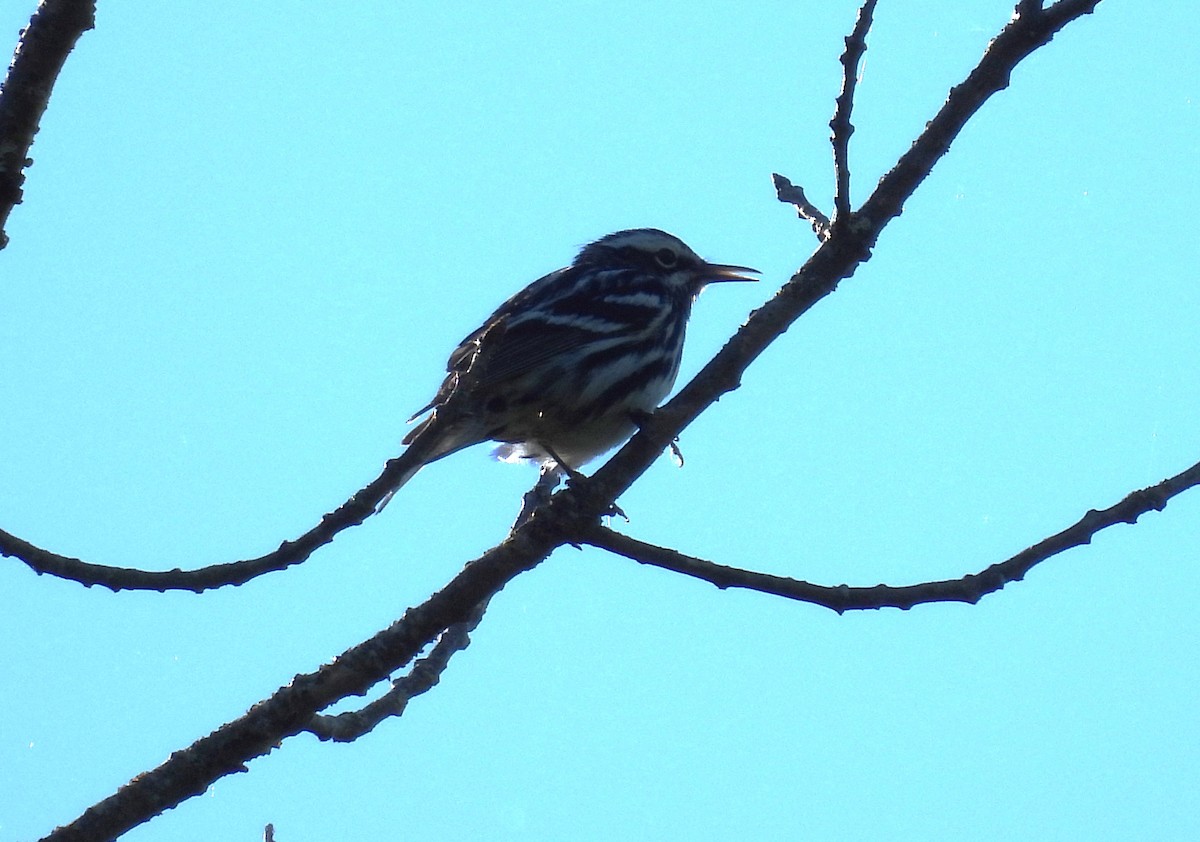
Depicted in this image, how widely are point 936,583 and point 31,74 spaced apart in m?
2.79

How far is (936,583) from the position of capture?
4.05 metres

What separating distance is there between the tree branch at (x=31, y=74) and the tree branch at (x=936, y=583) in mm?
2067

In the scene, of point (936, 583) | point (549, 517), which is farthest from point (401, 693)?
point (936, 583)

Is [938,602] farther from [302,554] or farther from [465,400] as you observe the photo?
[302,554]

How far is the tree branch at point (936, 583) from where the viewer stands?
3924mm

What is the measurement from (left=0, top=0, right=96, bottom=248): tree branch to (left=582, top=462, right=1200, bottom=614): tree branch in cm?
207

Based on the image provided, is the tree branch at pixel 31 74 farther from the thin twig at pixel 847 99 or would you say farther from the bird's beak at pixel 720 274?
the bird's beak at pixel 720 274

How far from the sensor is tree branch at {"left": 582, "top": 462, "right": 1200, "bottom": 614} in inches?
154

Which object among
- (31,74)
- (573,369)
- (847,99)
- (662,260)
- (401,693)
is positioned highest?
(662,260)

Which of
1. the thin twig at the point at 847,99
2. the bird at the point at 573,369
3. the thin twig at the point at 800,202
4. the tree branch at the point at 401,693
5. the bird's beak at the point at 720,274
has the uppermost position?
the bird's beak at the point at 720,274

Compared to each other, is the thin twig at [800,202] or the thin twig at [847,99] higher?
the thin twig at [800,202]

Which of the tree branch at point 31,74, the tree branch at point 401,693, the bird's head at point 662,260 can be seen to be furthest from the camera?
the bird's head at point 662,260

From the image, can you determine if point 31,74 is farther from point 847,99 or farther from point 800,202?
point 800,202

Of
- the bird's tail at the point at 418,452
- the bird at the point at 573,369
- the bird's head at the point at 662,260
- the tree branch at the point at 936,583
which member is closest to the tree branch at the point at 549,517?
the bird's tail at the point at 418,452
